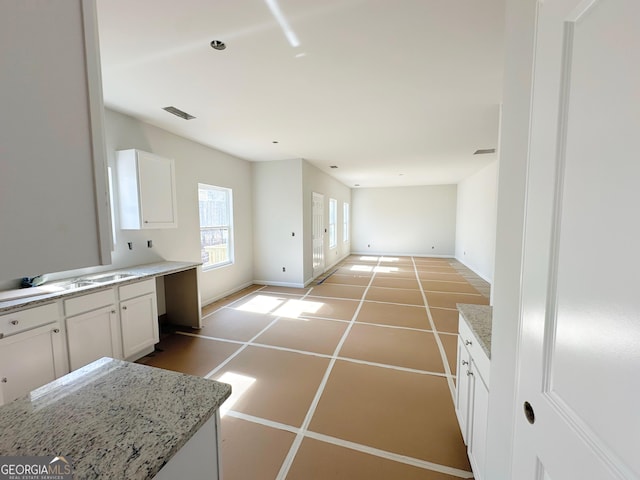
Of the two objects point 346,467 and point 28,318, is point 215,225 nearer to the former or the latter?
point 28,318

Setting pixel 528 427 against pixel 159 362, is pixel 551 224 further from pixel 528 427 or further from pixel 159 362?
pixel 159 362

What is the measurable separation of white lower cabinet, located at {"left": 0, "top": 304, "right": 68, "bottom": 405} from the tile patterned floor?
890 millimetres

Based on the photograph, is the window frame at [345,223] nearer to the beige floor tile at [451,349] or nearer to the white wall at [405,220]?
the white wall at [405,220]

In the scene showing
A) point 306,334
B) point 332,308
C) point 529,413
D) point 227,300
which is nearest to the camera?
point 529,413

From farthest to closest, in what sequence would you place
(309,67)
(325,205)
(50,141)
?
1. (325,205)
2. (309,67)
3. (50,141)

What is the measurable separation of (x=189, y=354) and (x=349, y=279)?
399 cm

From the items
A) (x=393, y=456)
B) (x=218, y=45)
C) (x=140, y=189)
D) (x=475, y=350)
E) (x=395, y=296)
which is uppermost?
(x=218, y=45)

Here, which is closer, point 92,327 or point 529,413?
point 529,413

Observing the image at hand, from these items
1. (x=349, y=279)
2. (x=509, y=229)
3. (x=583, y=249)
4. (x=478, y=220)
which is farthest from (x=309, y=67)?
(x=478, y=220)

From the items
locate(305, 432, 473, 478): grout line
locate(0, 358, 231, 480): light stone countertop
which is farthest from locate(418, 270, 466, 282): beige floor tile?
locate(0, 358, 231, 480): light stone countertop

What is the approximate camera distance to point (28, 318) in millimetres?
1867

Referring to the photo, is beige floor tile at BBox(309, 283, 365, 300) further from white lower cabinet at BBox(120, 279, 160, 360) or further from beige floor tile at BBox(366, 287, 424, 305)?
white lower cabinet at BBox(120, 279, 160, 360)

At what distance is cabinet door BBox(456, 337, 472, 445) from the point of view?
A: 5.22ft

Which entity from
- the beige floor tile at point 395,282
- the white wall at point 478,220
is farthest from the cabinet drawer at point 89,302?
the white wall at point 478,220
